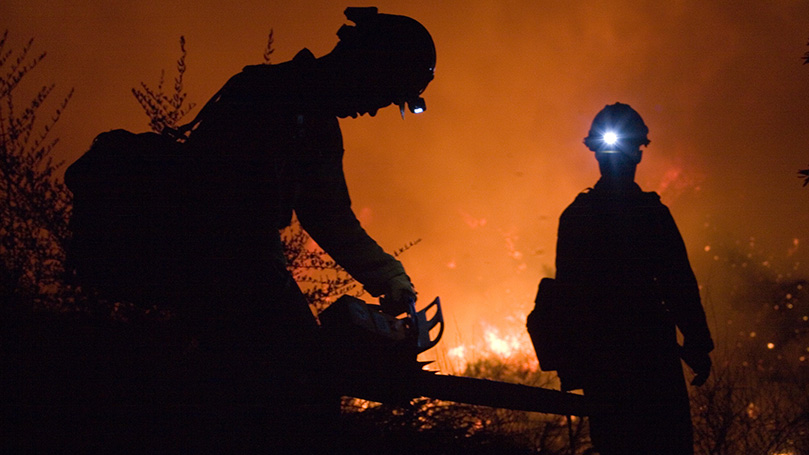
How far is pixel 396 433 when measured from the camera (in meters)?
4.09

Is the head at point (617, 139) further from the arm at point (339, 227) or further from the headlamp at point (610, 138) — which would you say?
the arm at point (339, 227)

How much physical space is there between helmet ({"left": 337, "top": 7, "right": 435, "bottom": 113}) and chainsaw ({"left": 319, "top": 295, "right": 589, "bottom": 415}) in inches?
42.6

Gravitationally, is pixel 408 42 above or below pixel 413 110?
above

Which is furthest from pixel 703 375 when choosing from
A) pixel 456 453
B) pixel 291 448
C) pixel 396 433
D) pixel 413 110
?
pixel 291 448

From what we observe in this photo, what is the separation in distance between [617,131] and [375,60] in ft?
9.47

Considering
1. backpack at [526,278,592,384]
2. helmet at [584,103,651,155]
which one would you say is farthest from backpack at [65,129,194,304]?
helmet at [584,103,651,155]

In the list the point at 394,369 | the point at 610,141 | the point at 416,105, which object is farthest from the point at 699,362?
the point at 416,105

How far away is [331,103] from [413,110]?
446 millimetres

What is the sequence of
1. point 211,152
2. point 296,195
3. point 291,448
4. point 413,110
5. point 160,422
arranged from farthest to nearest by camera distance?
point 160,422
point 413,110
point 296,195
point 211,152
point 291,448

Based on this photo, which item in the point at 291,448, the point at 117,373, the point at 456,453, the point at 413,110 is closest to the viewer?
the point at 291,448

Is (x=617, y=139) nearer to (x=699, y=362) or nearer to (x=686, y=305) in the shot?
(x=686, y=305)

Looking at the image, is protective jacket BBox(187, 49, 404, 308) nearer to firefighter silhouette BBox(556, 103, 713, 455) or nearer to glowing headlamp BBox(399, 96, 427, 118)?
glowing headlamp BBox(399, 96, 427, 118)

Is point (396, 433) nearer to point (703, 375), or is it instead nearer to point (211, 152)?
point (703, 375)

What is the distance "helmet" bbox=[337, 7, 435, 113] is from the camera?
84.1 inches
